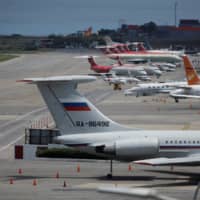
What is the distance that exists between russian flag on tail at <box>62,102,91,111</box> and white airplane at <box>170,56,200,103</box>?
163ft

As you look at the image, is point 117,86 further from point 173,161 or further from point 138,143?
point 173,161

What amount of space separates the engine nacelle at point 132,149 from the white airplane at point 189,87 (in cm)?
5061

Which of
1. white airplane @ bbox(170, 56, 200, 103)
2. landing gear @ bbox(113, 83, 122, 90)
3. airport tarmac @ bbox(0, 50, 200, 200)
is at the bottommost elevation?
landing gear @ bbox(113, 83, 122, 90)

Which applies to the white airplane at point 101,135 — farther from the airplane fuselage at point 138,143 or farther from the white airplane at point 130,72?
the white airplane at point 130,72

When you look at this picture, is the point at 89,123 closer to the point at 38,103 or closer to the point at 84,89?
the point at 38,103

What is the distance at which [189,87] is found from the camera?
9456 centimetres

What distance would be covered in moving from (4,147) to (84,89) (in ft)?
221

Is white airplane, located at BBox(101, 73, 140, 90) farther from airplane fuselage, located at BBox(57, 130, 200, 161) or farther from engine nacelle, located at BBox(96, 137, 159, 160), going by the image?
engine nacelle, located at BBox(96, 137, 159, 160)

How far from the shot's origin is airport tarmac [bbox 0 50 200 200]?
40688mm

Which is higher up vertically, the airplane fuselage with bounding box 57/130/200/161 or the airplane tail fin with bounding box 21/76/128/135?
the airplane tail fin with bounding box 21/76/128/135

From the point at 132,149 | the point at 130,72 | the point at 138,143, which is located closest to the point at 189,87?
the point at 138,143

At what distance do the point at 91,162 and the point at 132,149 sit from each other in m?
8.32

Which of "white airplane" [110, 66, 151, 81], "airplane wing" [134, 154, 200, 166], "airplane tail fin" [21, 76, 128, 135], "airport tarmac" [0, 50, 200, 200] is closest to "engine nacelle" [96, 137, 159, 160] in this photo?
"airplane wing" [134, 154, 200, 166]

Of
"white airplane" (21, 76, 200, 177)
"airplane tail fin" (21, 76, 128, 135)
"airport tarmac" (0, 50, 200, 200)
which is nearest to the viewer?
"airport tarmac" (0, 50, 200, 200)
